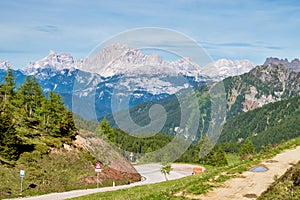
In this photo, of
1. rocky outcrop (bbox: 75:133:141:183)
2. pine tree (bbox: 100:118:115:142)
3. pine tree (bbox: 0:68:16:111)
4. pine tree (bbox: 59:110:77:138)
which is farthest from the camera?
pine tree (bbox: 100:118:115:142)

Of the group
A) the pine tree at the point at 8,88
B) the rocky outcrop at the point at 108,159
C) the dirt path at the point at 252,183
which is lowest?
the rocky outcrop at the point at 108,159

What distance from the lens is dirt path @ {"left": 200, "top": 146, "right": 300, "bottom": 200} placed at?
2234 cm

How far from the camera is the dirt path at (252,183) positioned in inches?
880

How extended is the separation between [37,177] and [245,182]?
39.3 metres

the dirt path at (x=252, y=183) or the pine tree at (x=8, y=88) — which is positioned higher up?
the pine tree at (x=8, y=88)

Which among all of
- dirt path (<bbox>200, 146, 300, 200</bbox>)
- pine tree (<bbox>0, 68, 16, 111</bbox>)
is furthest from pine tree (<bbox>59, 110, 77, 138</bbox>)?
dirt path (<bbox>200, 146, 300, 200</bbox>)

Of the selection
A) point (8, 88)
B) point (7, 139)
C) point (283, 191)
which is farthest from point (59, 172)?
point (283, 191)

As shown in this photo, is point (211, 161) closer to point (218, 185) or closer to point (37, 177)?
point (37, 177)

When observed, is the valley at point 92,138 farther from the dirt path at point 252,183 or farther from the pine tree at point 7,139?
the dirt path at point 252,183

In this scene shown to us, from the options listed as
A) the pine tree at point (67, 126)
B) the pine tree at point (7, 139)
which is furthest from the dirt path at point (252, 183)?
the pine tree at point (67, 126)

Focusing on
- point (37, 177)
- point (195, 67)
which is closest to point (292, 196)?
point (195, 67)

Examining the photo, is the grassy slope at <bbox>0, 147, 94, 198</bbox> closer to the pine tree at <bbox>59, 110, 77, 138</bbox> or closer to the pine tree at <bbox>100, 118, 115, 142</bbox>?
the pine tree at <bbox>59, 110, 77, 138</bbox>

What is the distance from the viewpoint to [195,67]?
38812mm

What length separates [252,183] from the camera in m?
24.9
